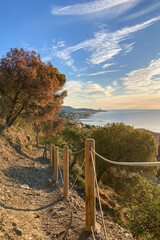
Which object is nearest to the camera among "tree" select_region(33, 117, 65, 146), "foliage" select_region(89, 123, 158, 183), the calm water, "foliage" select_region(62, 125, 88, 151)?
"foliage" select_region(89, 123, 158, 183)

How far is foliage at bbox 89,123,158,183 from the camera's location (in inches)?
356

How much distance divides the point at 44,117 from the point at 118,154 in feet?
19.6

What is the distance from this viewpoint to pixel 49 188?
532cm

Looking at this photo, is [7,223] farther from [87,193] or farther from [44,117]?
[44,117]

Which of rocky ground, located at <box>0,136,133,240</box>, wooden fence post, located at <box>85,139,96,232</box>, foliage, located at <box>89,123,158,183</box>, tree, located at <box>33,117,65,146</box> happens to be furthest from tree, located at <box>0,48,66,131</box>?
wooden fence post, located at <box>85,139,96,232</box>

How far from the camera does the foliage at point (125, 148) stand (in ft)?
29.7

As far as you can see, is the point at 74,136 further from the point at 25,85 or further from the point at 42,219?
the point at 42,219

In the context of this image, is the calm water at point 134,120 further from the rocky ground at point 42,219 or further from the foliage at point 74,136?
the rocky ground at point 42,219

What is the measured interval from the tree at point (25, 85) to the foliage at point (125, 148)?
488cm

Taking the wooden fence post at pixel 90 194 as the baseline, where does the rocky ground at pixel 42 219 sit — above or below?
below

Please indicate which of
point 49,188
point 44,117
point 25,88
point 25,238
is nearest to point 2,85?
point 25,88

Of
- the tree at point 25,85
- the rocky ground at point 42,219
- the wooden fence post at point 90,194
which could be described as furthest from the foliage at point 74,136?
the wooden fence post at point 90,194

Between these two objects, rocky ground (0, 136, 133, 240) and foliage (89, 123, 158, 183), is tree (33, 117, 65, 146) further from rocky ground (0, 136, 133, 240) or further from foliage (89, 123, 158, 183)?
rocky ground (0, 136, 133, 240)

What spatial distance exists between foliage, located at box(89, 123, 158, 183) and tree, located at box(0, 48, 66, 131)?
16.0ft
